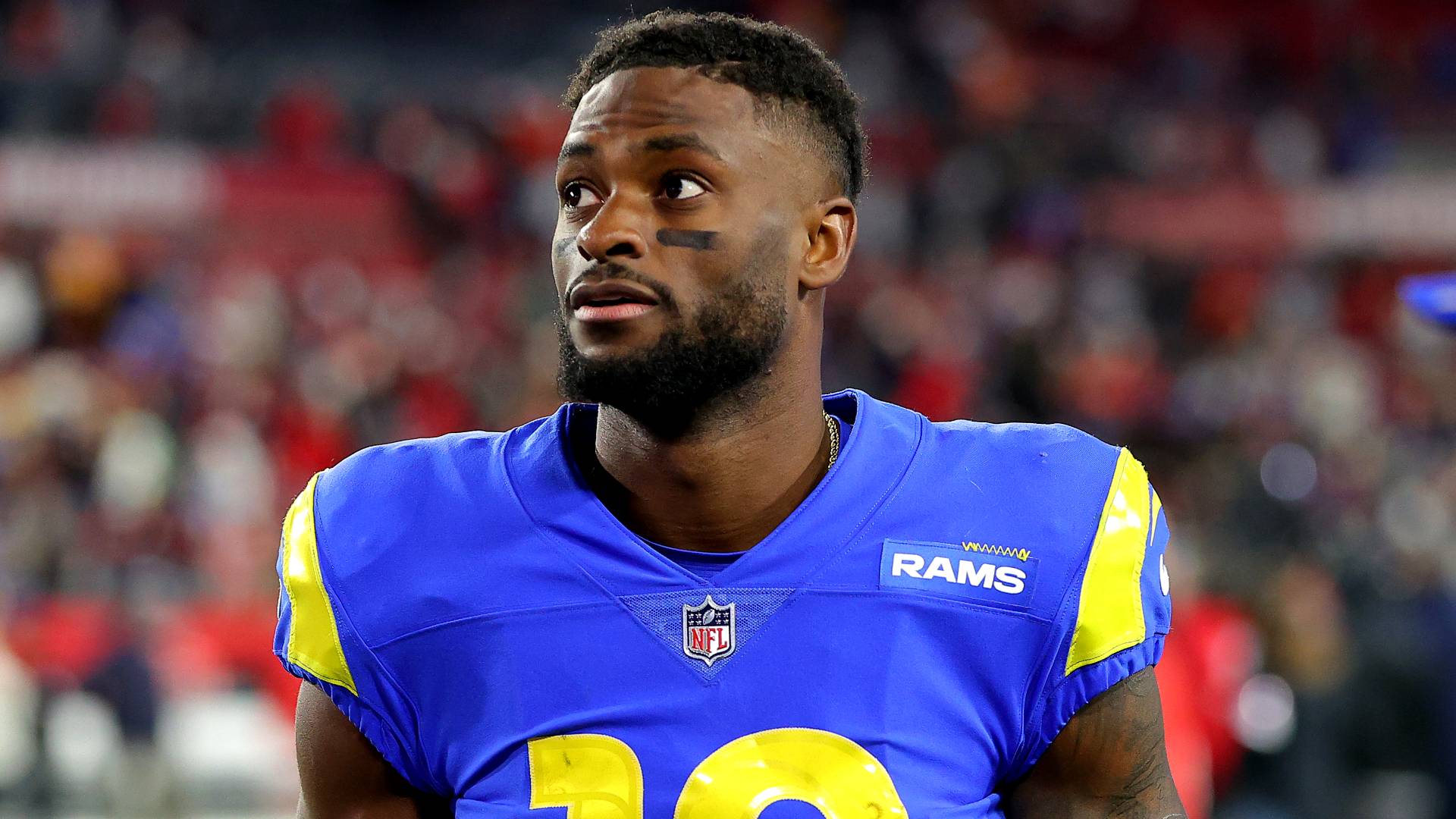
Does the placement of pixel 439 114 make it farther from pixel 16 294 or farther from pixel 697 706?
pixel 697 706

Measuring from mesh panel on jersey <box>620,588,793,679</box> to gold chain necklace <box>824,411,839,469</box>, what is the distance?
0.83 ft

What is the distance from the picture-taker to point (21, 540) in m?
7.58

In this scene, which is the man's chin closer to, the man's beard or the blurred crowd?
the man's beard

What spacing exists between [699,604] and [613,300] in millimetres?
347

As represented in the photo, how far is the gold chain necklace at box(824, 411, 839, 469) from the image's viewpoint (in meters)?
2.14

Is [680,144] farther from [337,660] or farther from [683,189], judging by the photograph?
[337,660]

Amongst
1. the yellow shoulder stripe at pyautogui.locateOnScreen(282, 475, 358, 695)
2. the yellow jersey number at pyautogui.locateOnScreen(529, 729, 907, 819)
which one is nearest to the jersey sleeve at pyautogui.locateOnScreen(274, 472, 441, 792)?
the yellow shoulder stripe at pyautogui.locateOnScreen(282, 475, 358, 695)

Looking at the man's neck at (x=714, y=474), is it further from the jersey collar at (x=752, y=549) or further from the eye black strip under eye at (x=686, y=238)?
the eye black strip under eye at (x=686, y=238)

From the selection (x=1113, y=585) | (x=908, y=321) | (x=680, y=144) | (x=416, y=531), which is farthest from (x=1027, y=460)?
(x=908, y=321)

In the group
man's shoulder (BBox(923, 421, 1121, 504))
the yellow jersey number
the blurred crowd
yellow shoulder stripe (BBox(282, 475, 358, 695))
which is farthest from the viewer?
the blurred crowd

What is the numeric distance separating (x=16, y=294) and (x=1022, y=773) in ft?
28.9

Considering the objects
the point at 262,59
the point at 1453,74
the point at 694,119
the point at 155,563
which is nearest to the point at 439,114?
the point at 262,59

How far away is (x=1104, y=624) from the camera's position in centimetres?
193

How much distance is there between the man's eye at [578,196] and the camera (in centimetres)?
196
